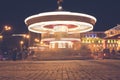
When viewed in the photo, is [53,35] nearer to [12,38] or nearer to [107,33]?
[12,38]

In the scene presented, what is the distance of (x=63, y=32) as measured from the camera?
57.5 m

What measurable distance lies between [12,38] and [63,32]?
4198 centimetres

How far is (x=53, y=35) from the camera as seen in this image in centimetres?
6234

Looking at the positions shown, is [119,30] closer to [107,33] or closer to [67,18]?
[107,33]

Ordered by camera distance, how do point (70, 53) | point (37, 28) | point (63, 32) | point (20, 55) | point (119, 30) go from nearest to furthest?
point (20, 55)
point (70, 53)
point (63, 32)
point (37, 28)
point (119, 30)

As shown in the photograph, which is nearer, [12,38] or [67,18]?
[67,18]

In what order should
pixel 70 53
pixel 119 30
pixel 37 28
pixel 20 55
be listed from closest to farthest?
pixel 20 55 → pixel 70 53 → pixel 37 28 → pixel 119 30

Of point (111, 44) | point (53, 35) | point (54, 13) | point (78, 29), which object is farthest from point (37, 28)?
point (111, 44)

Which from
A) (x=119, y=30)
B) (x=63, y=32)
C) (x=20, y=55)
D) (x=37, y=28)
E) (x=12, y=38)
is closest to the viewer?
(x=20, y=55)

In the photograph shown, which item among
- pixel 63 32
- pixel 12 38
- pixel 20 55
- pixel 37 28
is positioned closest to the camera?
pixel 20 55

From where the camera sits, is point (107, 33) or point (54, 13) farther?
point (107, 33)

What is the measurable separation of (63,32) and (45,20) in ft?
31.2

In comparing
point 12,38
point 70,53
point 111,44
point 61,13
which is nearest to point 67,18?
point 61,13

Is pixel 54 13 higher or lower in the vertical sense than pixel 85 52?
higher
